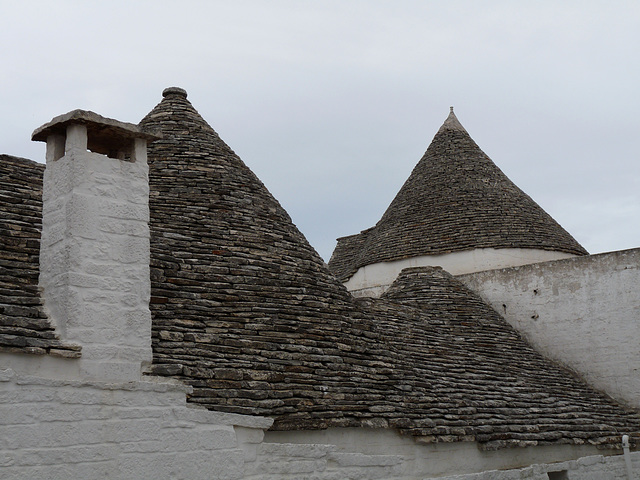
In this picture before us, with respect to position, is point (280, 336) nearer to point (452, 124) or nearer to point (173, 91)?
point (173, 91)

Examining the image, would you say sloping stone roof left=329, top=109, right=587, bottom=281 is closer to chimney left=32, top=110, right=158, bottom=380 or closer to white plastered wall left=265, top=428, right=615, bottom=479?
white plastered wall left=265, top=428, right=615, bottom=479

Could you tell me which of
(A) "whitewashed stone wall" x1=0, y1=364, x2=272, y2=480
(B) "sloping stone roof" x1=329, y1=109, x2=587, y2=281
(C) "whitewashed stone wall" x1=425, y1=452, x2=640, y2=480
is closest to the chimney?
(A) "whitewashed stone wall" x1=0, y1=364, x2=272, y2=480

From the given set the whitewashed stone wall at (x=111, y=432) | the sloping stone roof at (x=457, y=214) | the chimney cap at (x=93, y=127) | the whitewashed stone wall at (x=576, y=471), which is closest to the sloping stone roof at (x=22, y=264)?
the whitewashed stone wall at (x=111, y=432)

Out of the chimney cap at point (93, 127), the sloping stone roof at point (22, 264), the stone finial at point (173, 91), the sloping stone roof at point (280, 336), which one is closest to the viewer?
the sloping stone roof at point (22, 264)

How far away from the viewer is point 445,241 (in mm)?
14883

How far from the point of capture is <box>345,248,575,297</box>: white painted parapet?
14562 millimetres

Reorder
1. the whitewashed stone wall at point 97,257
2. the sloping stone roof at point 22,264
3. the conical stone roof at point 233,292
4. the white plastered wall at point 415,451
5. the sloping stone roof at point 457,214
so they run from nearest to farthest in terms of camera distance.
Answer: the sloping stone roof at point 22,264 < the whitewashed stone wall at point 97,257 < the conical stone roof at point 233,292 < the white plastered wall at point 415,451 < the sloping stone roof at point 457,214

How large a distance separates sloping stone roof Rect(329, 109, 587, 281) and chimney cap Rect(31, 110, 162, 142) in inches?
341

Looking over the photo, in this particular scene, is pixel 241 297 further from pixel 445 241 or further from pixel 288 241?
pixel 445 241

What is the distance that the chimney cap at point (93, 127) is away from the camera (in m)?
6.62

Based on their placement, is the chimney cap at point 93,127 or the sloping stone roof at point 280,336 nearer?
the chimney cap at point 93,127

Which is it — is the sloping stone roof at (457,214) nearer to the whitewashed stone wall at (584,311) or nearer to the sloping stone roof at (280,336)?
the whitewashed stone wall at (584,311)

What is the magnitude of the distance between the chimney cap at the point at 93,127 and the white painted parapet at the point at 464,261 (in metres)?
8.55

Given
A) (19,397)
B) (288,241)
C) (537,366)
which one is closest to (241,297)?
(288,241)
